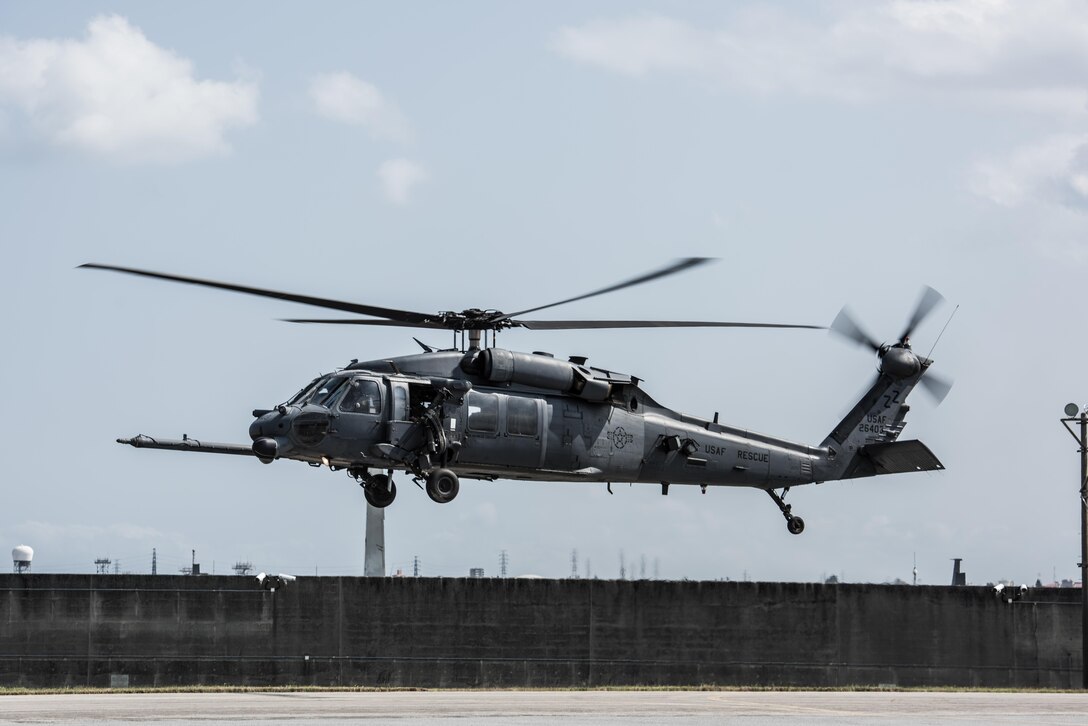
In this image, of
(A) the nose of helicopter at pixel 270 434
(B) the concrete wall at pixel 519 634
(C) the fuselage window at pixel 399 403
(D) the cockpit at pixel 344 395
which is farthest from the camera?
(B) the concrete wall at pixel 519 634

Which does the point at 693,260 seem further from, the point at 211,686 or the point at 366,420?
the point at 211,686

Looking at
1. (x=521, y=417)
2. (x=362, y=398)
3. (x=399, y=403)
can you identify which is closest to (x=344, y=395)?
(x=362, y=398)

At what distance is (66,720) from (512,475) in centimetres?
1060

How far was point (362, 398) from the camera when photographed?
29.9 meters

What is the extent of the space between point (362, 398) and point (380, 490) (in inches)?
95.7

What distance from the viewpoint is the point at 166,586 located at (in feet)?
140

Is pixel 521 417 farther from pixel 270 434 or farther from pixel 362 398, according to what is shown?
pixel 270 434

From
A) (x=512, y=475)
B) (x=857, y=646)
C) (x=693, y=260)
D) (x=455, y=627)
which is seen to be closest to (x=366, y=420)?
(x=512, y=475)

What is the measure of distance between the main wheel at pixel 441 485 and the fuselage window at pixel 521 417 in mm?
1629

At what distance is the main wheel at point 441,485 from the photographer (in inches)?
1187

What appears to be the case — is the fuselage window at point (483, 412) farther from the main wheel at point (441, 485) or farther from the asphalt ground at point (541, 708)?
the asphalt ground at point (541, 708)

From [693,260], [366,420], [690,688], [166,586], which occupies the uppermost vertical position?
[693,260]

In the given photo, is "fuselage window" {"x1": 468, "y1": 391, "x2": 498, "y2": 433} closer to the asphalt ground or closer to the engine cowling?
the engine cowling

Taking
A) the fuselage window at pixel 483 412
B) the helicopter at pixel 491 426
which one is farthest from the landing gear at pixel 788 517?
the fuselage window at pixel 483 412
